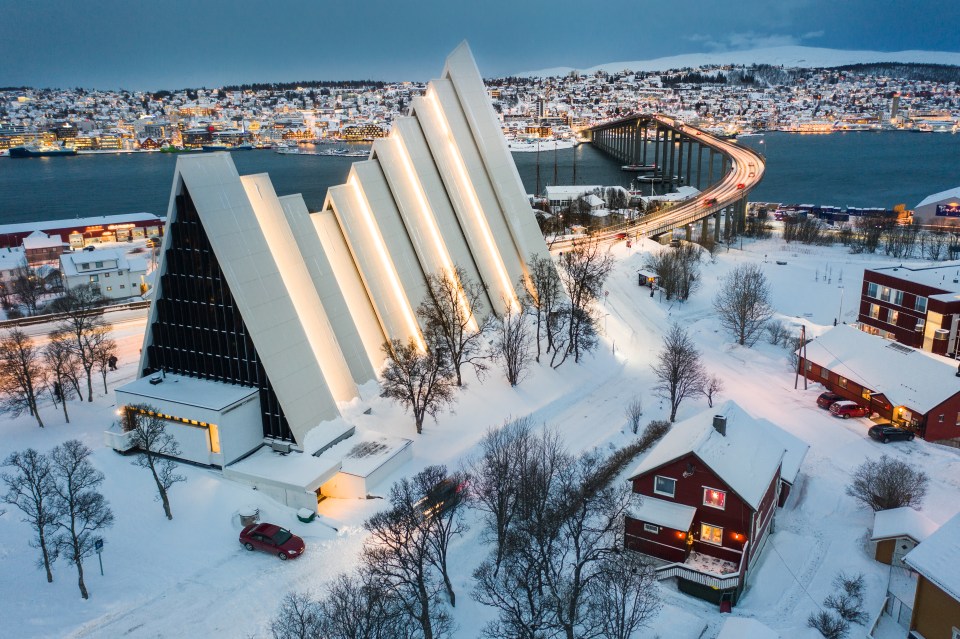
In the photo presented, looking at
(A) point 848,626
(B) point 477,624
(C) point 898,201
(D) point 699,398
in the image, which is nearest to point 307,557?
(B) point 477,624

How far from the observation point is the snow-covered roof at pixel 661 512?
66.6ft

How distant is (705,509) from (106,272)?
53674mm

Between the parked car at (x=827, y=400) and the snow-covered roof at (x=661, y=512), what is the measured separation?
16.2m

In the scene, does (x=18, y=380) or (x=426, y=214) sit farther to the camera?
(x=426, y=214)

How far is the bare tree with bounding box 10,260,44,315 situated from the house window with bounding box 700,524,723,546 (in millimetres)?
51945

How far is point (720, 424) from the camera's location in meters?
21.8

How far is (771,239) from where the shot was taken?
73.9 meters

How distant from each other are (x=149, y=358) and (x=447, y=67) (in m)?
23.8

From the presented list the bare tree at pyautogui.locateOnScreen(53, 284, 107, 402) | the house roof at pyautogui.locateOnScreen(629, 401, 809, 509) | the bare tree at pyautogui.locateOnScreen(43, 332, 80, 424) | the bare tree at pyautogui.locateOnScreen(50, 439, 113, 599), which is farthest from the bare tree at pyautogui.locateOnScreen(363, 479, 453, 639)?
the bare tree at pyautogui.locateOnScreen(53, 284, 107, 402)

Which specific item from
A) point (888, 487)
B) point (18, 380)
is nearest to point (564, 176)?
point (888, 487)

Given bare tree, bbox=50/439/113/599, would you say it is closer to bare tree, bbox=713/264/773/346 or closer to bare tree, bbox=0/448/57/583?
bare tree, bbox=0/448/57/583

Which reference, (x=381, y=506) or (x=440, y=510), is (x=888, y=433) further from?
(x=440, y=510)

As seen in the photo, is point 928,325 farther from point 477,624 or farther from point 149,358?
point 149,358

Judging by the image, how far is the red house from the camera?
19.9m
